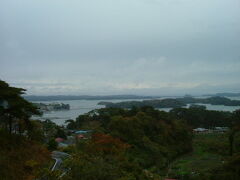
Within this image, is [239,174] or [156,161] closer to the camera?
[239,174]

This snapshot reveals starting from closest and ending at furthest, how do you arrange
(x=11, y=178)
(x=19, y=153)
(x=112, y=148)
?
(x=11, y=178)
(x=19, y=153)
(x=112, y=148)

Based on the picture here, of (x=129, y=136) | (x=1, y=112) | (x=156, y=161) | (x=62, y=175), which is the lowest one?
(x=156, y=161)

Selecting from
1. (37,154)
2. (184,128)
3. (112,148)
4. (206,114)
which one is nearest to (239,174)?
(112,148)

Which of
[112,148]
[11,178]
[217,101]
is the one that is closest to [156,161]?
[112,148]

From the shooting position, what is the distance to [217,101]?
138500mm

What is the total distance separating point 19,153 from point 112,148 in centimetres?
733

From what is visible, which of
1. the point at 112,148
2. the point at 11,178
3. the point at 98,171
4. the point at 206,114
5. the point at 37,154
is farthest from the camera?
the point at 206,114

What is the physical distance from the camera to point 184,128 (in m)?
36.2

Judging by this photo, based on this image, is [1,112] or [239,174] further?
[239,174]

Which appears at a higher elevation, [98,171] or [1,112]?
[1,112]

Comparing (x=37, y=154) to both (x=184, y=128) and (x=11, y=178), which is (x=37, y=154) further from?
(x=184, y=128)

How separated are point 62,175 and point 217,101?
140 metres

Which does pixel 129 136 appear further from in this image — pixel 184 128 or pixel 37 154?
pixel 37 154

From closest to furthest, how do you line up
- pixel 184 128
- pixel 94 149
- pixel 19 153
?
pixel 19 153
pixel 94 149
pixel 184 128
